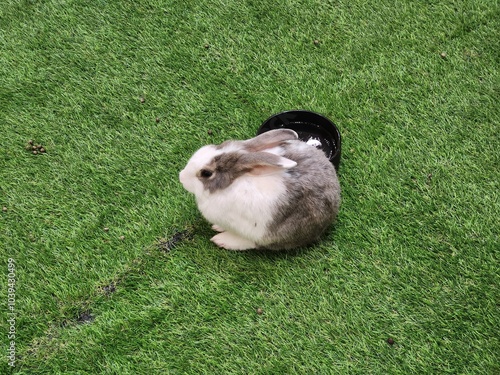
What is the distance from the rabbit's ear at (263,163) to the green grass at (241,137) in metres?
0.57

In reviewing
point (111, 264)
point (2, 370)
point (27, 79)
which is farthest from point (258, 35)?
point (2, 370)

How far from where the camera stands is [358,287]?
2641 mm

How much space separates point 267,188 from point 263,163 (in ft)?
0.51

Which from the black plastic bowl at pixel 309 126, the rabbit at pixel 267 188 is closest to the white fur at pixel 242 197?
the rabbit at pixel 267 188

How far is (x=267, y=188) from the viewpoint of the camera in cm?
245

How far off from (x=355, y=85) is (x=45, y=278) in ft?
7.69

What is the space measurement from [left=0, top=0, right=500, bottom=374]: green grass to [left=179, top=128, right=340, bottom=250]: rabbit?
0.26 m

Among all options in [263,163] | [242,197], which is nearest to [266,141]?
[263,163]

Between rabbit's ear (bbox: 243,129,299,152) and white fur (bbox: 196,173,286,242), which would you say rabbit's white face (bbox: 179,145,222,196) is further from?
rabbit's ear (bbox: 243,129,299,152)

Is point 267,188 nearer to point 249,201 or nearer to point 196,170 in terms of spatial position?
point 249,201

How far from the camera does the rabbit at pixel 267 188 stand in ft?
8.04

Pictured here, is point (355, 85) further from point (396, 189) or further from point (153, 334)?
point (153, 334)

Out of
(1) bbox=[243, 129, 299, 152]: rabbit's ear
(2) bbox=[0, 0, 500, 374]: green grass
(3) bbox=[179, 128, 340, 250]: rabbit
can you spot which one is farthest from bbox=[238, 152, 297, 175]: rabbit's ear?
Result: (2) bbox=[0, 0, 500, 374]: green grass

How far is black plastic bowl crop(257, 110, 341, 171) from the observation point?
3.02m
